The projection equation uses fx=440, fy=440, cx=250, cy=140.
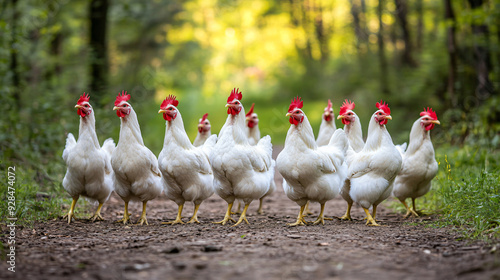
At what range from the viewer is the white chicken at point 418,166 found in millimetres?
6215

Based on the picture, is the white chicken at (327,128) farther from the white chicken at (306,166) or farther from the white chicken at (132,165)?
the white chicken at (132,165)

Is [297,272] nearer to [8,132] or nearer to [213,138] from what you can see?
[213,138]

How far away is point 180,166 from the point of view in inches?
225

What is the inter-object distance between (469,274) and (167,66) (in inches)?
703

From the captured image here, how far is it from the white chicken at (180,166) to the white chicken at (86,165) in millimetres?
859

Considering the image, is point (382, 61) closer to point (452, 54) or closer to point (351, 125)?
point (452, 54)

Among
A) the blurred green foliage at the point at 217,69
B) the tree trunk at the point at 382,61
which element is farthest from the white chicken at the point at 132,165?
the tree trunk at the point at 382,61

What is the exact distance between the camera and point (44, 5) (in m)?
11.6

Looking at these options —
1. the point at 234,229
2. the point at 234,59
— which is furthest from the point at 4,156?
Result: the point at 234,59

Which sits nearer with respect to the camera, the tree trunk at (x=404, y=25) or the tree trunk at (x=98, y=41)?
the tree trunk at (x=98, y=41)

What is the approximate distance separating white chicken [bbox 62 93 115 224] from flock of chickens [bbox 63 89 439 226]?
0.01 m

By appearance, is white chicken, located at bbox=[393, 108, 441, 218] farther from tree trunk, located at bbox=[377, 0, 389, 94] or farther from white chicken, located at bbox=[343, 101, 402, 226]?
tree trunk, located at bbox=[377, 0, 389, 94]

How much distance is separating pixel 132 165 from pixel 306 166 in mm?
2250

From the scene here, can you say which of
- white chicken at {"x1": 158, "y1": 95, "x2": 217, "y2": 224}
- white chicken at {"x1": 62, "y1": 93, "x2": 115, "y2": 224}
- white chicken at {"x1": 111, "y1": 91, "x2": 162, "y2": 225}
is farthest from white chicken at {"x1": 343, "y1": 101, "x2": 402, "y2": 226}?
white chicken at {"x1": 62, "y1": 93, "x2": 115, "y2": 224}
